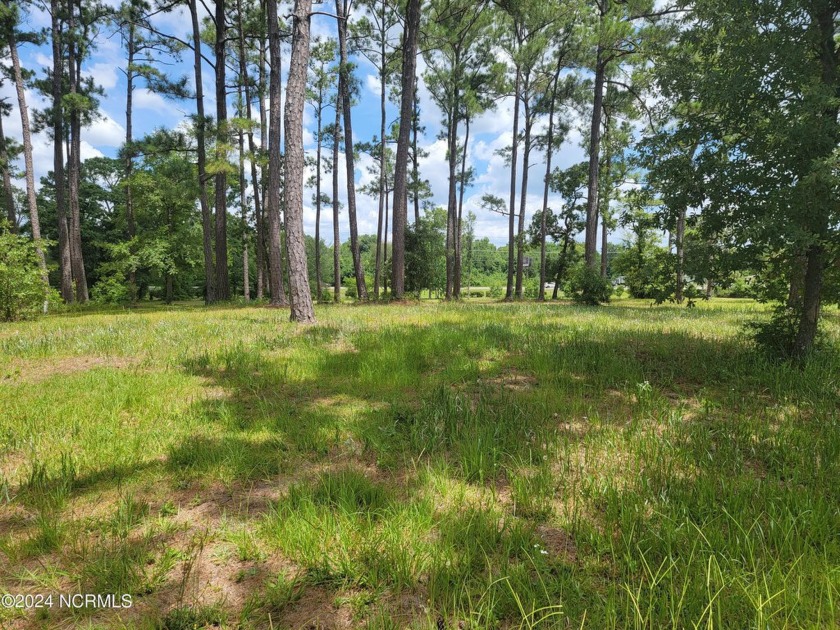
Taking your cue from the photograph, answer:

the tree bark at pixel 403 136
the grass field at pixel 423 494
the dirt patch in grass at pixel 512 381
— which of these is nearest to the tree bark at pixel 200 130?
the tree bark at pixel 403 136

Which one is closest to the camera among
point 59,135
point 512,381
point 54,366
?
point 512,381

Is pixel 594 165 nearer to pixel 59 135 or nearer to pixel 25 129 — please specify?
pixel 25 129

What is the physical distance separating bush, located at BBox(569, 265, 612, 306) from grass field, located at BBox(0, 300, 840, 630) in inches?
514

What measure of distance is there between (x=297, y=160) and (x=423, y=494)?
8.59m

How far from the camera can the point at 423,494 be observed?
2.61 m

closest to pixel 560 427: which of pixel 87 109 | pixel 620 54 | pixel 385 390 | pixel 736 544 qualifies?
pixel 736 544

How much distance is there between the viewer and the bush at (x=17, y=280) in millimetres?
11062

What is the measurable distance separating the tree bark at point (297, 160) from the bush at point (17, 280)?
9.33 meters

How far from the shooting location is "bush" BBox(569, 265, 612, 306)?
17766 mm

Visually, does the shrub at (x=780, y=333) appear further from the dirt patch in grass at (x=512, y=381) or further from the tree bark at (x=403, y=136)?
the tree bark at (x=403, y=136)

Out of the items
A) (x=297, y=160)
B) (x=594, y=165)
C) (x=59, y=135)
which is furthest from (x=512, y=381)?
(x=59, y=135)

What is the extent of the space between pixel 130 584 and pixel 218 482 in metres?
1.04

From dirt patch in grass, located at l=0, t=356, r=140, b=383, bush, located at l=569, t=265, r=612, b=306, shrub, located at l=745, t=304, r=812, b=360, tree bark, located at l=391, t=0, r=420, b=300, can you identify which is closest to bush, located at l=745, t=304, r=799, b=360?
shrub, located at l=745, t=304, r=812, b=360

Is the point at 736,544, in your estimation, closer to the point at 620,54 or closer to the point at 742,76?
the point at 742,76
